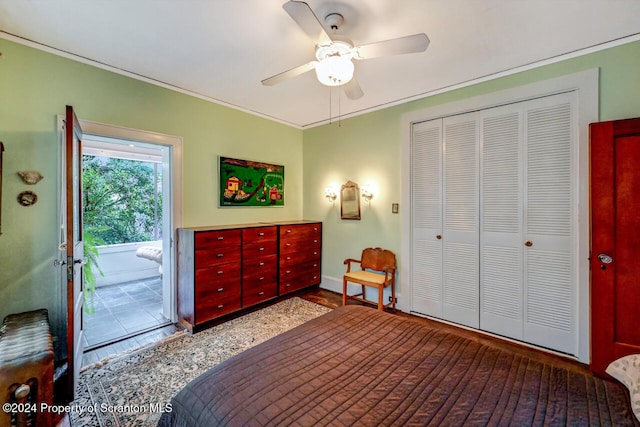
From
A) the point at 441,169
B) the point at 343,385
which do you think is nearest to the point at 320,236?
the point at 441,169

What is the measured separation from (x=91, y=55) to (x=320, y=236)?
3.37 m

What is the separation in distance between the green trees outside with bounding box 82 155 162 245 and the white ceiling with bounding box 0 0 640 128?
3.00 meters

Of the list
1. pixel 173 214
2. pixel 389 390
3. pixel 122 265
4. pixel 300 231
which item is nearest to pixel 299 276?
pixel 300 231

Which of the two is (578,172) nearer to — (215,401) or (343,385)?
(343,385)

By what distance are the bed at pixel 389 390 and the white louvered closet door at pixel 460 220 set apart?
164 cm

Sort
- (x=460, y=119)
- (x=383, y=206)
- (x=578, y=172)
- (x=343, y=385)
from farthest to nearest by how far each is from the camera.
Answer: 1. (x=383, y=206)
2. (x=460, y=119)
3. (x=578, y=172)
4. (x=343, y=385)

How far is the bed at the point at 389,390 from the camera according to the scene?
0.99 m

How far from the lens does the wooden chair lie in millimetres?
3302

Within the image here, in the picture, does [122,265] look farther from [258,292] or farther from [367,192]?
[367,192]

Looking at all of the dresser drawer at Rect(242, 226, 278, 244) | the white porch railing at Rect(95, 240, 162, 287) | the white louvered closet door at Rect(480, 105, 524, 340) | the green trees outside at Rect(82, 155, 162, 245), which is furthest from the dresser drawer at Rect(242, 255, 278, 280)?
the green trees outside at Rect(82, 155, 162, 245)

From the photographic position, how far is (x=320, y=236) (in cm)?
440

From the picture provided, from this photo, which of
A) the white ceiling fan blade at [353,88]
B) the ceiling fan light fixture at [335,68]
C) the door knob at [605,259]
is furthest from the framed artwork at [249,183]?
the door knob at [605,259]

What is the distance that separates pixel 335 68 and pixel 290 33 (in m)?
0.58

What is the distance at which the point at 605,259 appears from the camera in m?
2.11
